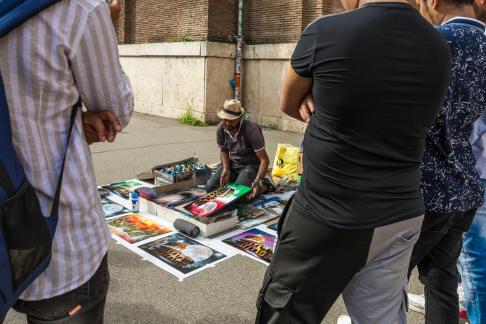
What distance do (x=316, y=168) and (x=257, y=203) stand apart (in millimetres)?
3359

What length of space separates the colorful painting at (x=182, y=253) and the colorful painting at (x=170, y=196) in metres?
0.62

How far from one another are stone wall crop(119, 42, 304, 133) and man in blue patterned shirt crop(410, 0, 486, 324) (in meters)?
8.43

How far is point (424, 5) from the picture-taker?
74.0 inches

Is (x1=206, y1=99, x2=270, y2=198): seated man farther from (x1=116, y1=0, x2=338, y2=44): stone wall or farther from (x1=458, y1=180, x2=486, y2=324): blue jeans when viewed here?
(x1=116, y1=0, x2=338, y2=44): stone wall

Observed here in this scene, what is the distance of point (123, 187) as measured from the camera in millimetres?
5184

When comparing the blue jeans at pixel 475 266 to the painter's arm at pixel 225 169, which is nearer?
the blue jeans at pixel 475 266

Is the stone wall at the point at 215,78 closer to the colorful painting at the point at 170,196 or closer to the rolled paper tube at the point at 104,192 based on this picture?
the colorful painting at the point at 170,196

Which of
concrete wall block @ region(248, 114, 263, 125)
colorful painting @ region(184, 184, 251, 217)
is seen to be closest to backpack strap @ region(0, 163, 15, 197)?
colorful painting @ region(184, 184, 251, 217)

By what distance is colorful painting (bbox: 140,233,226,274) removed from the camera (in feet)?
10.9

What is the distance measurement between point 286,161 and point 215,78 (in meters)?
5.99

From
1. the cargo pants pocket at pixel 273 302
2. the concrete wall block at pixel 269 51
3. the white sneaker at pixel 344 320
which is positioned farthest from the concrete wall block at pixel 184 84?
the cargo pants pocket at pixel 273 302

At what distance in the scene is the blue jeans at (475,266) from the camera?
7.20 ft

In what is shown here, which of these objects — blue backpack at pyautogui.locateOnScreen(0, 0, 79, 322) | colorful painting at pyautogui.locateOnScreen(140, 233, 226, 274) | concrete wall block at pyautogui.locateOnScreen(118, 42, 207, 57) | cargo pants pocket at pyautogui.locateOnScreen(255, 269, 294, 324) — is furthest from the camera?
concrete wall block at pyautogui.locateOnScreen(118, 42, 207, 57)

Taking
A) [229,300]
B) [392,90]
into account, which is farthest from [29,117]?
[229,300]
